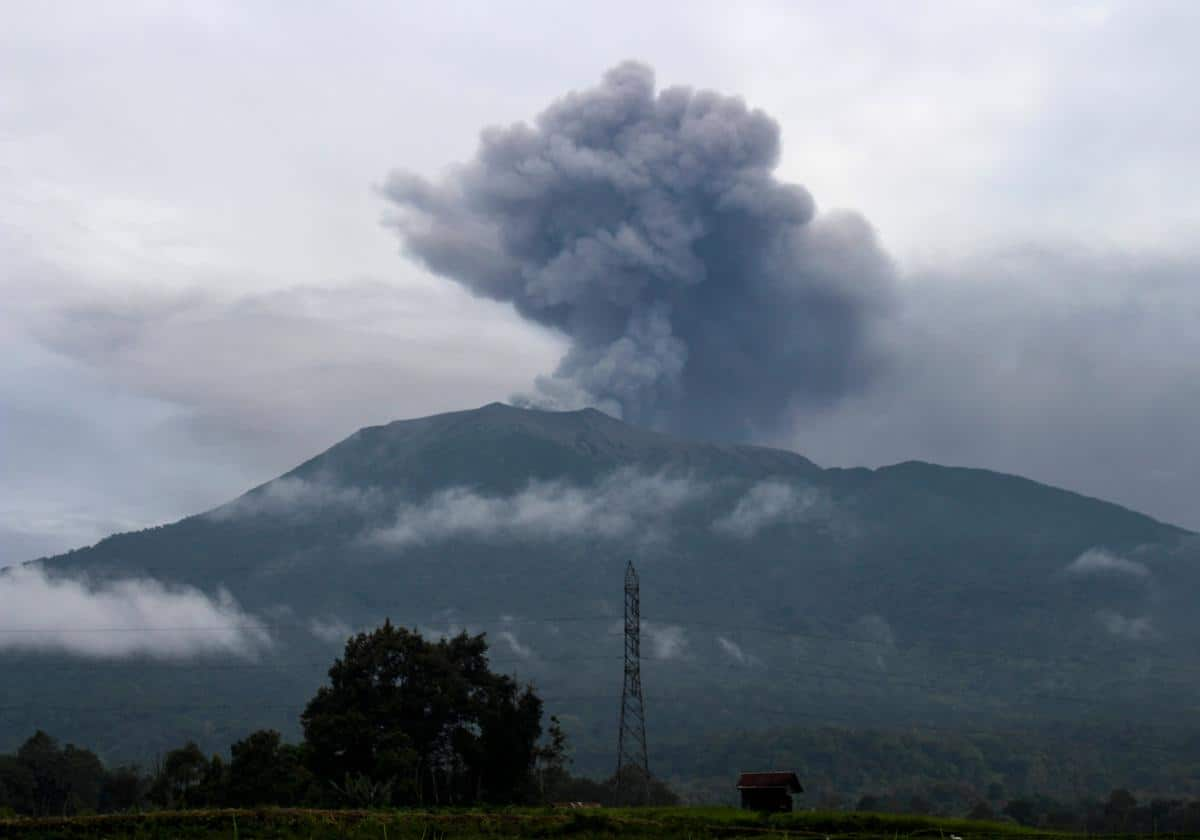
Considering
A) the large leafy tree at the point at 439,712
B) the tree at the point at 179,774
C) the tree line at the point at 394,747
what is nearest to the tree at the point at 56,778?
the tree line at the point at 394,747

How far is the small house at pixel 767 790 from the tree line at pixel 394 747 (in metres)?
11.1

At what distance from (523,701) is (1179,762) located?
483ft

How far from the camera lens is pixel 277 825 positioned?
28500mm

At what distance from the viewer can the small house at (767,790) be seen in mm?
43625

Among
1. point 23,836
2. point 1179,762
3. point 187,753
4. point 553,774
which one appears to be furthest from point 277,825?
point 1179,762

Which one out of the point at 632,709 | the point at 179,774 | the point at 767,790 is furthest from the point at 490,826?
the point at 632,709

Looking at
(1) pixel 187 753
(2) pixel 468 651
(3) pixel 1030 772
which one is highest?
(2) pixel 468 651

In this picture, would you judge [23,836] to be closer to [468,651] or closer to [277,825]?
[277,825]

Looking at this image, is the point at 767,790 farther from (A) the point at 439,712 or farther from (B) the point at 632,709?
(A) the point at 439,712

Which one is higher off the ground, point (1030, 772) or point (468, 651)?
point (468, 651)

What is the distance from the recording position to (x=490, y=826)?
31.1m

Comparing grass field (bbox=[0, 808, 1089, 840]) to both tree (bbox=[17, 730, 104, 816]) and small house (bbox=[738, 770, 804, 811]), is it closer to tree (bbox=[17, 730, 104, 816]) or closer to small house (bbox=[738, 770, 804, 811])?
small house (bbox=[738, 770, 804, 811])

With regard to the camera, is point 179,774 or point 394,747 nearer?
point 394,747

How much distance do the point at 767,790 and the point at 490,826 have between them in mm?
15513
